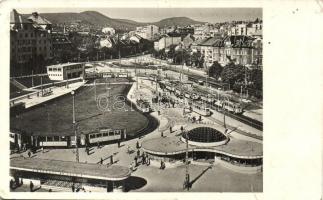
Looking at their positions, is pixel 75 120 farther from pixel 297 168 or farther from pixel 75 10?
pixel 297 168

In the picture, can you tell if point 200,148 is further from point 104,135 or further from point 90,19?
point 90,19

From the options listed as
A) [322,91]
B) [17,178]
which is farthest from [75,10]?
[322,91]

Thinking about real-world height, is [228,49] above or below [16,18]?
below

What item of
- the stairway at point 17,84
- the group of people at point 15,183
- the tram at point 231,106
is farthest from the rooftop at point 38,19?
the tram at point 231,106

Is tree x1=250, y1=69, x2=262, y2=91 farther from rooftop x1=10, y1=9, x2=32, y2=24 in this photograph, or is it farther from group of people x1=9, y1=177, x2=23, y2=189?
group of people x1=9, y1=177, x2=23, y2=189

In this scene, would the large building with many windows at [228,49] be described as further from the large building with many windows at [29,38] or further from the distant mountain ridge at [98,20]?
the large building with many windows at [29,38]

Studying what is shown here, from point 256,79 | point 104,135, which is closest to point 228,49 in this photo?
point 256,79

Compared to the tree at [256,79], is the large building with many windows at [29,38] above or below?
above
